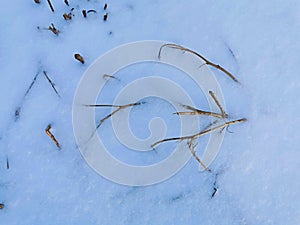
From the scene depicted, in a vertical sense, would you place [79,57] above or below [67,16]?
below

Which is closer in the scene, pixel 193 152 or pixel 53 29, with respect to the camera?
pixel 193 152

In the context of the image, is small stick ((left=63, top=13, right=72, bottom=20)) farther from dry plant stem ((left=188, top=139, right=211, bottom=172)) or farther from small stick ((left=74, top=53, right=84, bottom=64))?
dry plant stem ((left=188, top=139, right=211, bottom=172))

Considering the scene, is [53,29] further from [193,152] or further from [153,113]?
[193,152]

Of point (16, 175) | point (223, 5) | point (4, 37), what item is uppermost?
point (223, 5)

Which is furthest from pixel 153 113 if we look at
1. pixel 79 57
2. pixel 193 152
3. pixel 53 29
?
pixel 53 29

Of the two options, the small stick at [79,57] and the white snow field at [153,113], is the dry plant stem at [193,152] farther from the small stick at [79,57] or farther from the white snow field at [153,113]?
the small stick at [79,57]

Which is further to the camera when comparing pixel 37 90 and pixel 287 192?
pixel 37 90

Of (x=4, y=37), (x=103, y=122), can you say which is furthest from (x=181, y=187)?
(x=4, y=37)

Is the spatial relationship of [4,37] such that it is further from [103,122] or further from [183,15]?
[183,15]
